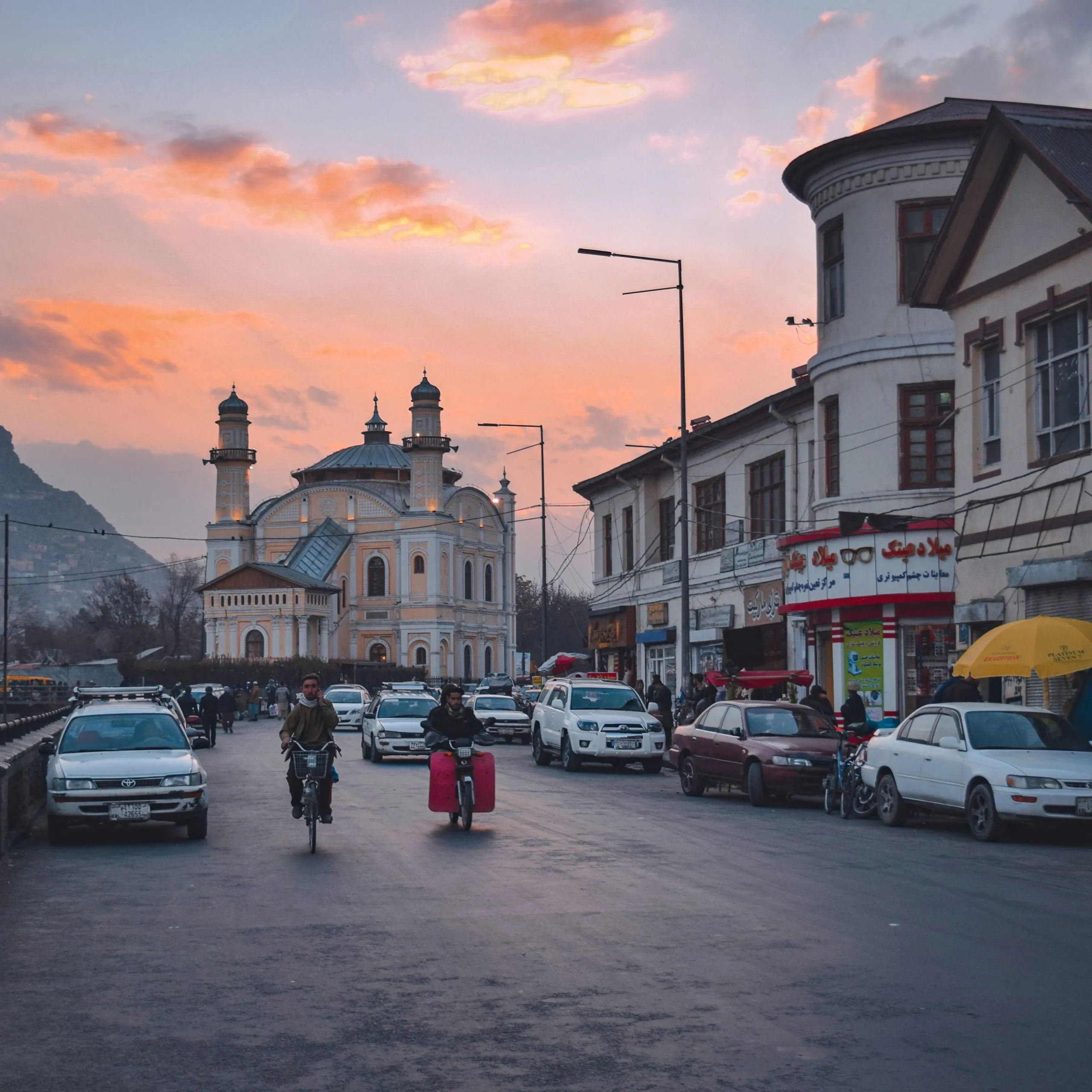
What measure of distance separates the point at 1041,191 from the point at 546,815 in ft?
43.5

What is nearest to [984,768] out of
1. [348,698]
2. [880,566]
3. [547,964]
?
[547,964]

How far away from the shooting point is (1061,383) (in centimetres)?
2441

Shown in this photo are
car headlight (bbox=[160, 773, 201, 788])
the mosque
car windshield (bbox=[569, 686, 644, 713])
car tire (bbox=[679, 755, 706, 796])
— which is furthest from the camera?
the mosque

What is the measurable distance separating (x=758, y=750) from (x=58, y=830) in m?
10.1

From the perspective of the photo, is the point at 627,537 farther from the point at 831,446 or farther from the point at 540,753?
the point at 540,753

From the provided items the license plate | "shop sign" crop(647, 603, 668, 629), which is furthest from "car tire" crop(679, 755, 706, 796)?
"shop sign" crop(647, 603, 668, 629)

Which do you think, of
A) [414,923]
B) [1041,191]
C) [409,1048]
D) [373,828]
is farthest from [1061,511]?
[409,1048]

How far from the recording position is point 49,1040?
7477 millimetres

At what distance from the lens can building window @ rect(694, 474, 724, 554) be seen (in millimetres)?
44625

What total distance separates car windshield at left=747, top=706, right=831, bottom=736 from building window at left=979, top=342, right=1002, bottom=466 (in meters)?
6.02

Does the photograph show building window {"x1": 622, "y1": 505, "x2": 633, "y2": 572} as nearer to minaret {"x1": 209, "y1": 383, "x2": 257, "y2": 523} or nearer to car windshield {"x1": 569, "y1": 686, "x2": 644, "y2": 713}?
car windshield {"x1": 569, "y1": 686, "x2": 644, "y2": 713}

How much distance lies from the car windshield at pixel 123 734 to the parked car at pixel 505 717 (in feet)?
90.3

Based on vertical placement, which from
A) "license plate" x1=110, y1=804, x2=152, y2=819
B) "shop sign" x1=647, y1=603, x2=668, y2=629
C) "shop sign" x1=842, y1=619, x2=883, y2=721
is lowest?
"license plate" x1=110, y1=804, x2=152, y2=819

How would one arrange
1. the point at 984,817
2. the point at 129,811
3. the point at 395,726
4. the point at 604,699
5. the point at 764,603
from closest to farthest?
the point at 129,811
the point at 984,817
the point at 604,699
the point at 395,726
the point at 764,603
